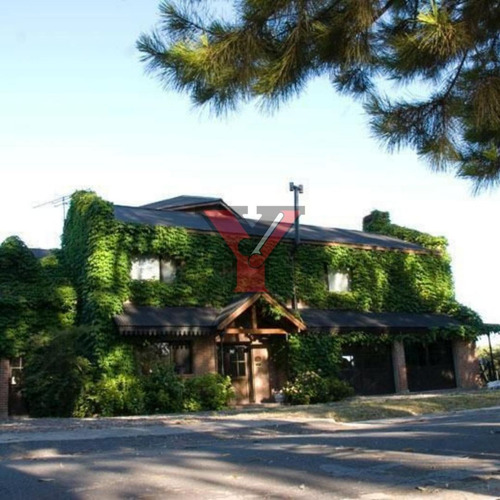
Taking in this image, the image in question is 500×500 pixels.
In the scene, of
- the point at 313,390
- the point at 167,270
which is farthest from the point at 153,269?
the point at 313,390

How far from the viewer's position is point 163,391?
67.4ft

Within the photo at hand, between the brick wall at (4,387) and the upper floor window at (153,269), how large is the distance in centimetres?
521

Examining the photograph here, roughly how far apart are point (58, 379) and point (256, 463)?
13.6 m

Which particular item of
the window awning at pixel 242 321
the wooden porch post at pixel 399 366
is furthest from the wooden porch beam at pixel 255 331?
the wooden porch post at pixel 399 366

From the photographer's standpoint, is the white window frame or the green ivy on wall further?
the white window frame

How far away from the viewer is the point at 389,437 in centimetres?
1090

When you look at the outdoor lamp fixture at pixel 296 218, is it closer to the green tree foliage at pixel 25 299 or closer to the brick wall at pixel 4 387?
the green tree foliage at pixel 25 299

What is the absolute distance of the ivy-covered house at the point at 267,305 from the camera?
75.0ft

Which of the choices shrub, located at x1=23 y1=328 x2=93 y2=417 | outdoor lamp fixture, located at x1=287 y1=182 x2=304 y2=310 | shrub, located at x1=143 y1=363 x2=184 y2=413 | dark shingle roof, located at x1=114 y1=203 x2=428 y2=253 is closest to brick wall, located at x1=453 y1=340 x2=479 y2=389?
dark shingle roof, located at x1=114 y1=203 x2=428 y2=253

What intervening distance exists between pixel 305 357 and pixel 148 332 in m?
6.62

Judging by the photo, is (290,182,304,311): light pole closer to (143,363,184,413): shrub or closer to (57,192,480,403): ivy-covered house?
(57,192,480,403): ivy-covered house

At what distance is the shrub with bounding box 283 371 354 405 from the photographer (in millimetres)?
21828

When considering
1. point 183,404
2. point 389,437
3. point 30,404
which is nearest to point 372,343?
point 183,404

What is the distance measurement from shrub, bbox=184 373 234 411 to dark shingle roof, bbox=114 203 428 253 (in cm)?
636
